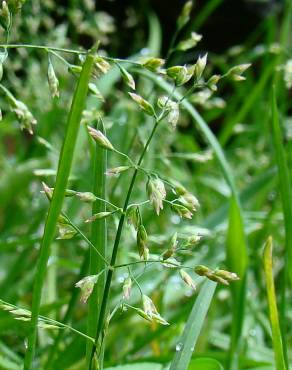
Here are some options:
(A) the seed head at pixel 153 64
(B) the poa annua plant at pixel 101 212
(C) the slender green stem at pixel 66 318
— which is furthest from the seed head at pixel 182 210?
(C) the slender green stem at pixel 66 318

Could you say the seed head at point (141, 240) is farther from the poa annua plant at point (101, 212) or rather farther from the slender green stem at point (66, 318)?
the slender green stem at point (66, 318)

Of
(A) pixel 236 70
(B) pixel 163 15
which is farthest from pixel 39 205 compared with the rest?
(B) pixel 163 15

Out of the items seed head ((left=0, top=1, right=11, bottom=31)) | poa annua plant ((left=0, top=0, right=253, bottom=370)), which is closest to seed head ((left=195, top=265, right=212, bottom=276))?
poa annua plant ((left=0, top=0, right=253, bottom=370))

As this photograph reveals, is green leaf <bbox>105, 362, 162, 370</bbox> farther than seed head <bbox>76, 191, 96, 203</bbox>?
Yes

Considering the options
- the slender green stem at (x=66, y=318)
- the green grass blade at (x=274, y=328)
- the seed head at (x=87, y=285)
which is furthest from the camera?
the slender green stem at (x=66, y=318)

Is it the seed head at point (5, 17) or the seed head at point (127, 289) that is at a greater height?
the seed head at point (5, 17)

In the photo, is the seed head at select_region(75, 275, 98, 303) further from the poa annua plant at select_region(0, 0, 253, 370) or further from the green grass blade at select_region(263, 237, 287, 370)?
the green grass blade at select_region(263, 237, 287, 370)
